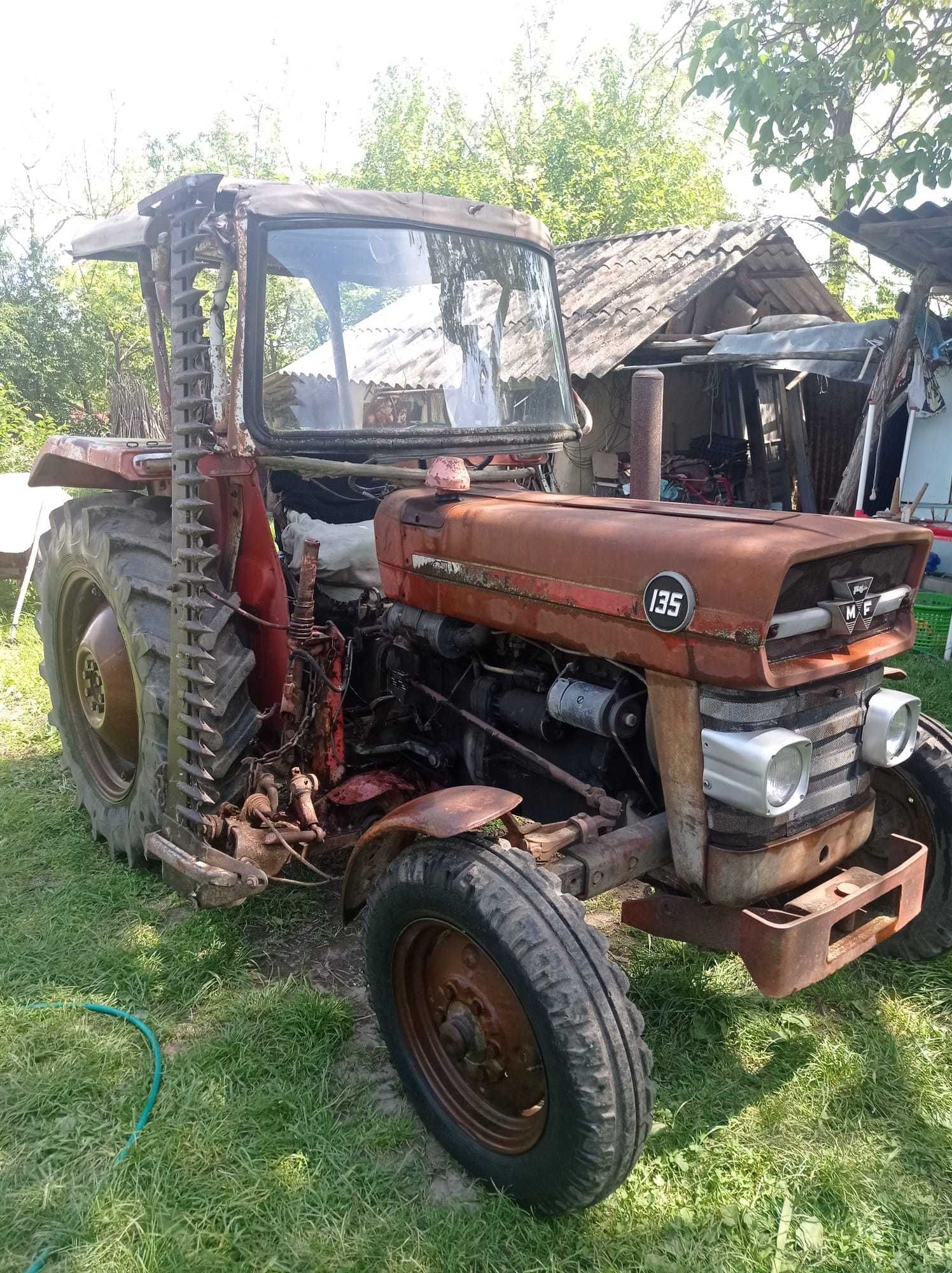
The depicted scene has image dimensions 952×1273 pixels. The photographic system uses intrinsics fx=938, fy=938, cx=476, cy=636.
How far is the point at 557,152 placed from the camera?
20953 mm

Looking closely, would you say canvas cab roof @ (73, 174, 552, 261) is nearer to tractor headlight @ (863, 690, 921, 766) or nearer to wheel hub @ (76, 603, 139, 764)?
wheel hub @ (76, 603, 139, 764)

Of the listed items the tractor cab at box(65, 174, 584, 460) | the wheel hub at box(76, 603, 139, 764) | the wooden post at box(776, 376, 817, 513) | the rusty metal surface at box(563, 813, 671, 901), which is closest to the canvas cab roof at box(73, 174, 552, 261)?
the tractor cab at box(65, 174, 584, 460)

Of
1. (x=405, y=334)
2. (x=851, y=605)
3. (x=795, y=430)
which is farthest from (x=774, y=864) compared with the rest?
(x=795, y=430)

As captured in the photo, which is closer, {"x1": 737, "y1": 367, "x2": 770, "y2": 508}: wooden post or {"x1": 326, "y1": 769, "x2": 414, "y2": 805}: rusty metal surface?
{"x1": 326, "y1": 769, "x2": 414, "y2": 805}: rusty metal surface

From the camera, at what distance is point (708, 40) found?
213 inches

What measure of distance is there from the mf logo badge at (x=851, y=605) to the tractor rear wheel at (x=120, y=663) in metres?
1.77

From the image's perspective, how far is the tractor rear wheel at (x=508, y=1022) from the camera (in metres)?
1.99

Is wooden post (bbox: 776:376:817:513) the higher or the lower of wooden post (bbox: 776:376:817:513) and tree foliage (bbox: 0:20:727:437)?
the lower

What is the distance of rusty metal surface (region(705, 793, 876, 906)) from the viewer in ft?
7.49

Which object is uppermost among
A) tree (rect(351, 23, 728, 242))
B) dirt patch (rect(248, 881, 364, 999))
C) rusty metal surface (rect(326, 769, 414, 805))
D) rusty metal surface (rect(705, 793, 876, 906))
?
tree (rect(351, 23, 728, 242))

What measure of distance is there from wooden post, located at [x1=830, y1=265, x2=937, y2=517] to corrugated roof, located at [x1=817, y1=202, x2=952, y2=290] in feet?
0.42

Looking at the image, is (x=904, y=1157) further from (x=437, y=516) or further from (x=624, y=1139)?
(x=437, y=516)

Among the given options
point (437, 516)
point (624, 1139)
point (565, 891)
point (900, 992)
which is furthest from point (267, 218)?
point (900, 992)

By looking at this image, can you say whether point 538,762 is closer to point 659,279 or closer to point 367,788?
point 367,788
